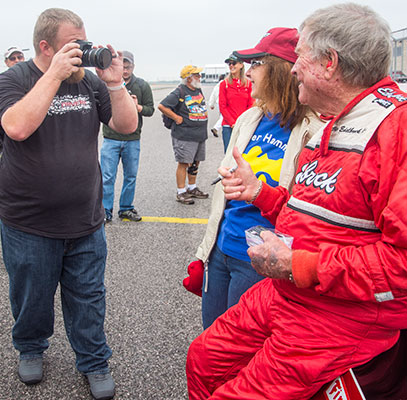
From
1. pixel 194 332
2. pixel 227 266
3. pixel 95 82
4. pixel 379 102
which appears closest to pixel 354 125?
pixel 379 102

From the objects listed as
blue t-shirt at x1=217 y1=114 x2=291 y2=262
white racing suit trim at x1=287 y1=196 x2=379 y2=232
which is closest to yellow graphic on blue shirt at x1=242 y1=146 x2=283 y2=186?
blue t-shirt at x1=217 y1=114 x2=291 y2=262

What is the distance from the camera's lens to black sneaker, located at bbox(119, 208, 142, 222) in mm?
5457

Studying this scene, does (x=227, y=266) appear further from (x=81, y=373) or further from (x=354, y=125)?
(x=81, y=373)

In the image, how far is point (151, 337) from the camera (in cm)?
302

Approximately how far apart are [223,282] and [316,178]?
94 cm

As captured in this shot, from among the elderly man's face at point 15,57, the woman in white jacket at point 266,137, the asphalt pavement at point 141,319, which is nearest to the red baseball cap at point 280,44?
the woman in white jacket at point 266,137

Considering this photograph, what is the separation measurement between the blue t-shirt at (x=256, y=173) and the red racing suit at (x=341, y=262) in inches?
18.8

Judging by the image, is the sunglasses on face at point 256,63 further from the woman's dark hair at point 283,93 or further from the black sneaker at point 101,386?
the black sneaker at point 101,386

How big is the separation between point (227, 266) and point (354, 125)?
995mm

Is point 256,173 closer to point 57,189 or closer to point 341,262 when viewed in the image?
point 341,262

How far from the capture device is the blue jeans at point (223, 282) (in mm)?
1962

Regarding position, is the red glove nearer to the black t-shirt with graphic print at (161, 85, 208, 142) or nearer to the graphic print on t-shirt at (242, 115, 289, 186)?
the graphic print on t-shirt at (242, 115, 289, 186)

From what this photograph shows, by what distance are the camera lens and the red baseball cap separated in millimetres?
754

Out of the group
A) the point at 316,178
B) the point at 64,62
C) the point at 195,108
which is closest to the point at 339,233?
the point at 316,178
